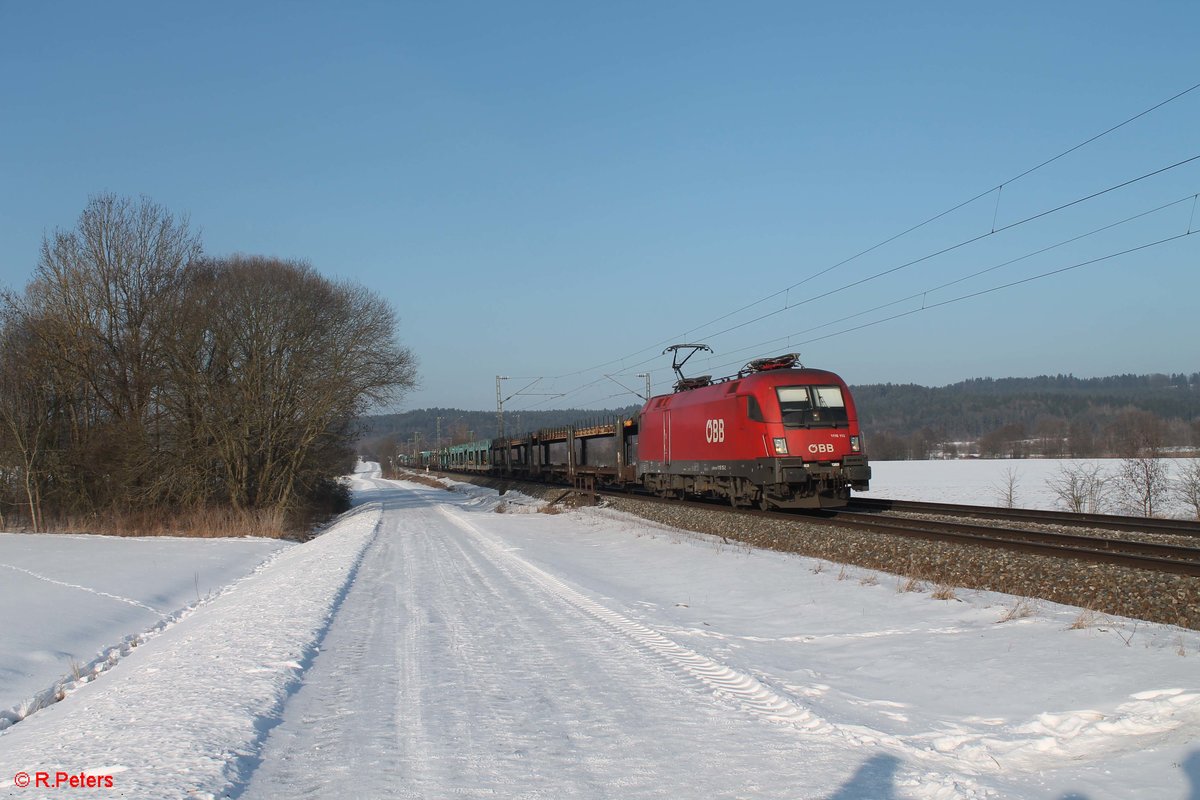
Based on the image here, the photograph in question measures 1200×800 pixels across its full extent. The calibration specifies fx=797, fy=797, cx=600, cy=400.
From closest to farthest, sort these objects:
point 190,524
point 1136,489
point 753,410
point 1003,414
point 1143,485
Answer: point 753,410, point 1143,485, point 1136,489, point 190,524, point 1003,414

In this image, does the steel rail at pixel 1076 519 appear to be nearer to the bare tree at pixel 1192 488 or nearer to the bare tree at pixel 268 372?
the bare tree at pixel 1192 488

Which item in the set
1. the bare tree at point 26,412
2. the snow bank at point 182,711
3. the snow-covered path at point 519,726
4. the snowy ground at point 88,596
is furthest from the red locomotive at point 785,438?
the bare tree at point 26,412

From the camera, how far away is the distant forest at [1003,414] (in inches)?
3418

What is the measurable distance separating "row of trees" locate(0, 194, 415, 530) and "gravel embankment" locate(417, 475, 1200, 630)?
70.2ft

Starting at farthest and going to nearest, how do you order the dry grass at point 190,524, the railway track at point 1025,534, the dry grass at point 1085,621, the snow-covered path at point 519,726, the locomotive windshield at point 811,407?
1. the dry grass at point 190,524
2. the locomotive windshield at point 811,407
3. the railway track at point 1025,534
4. the dry grass at point 1085,621
5. the snow-covered path at point 519,726

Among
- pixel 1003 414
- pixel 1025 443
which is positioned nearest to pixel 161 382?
pixel 1025 443

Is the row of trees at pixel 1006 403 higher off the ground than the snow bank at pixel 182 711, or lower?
higher

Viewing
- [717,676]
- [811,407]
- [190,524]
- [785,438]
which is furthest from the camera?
[190,524]

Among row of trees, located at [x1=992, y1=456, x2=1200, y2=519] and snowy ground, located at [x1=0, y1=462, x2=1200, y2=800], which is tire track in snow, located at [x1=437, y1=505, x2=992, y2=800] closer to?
snowy ground, located at [x1=0, y1=462, x2=1200, y2=800]

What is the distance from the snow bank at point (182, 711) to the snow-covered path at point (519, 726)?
0.25 m

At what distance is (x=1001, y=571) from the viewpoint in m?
10.6

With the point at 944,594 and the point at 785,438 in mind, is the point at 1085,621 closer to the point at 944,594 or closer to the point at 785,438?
the point at 944,594

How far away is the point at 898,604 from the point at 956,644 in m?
2.01

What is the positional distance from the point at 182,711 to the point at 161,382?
2839cm
